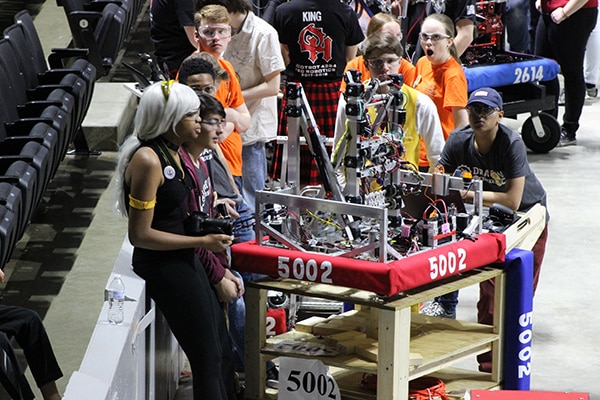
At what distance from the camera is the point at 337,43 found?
7738 millimetres

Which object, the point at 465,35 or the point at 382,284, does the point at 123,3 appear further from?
the point at 382,284

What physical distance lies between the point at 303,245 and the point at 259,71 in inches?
72.8

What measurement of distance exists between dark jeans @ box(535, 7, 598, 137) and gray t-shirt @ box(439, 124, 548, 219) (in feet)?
14.0

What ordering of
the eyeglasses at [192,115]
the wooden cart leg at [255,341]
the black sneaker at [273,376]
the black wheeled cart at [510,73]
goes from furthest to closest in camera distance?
the black wheeled cart at [510,73]
the black sneaker at [273,376]
the wooden cart leg at [255,341]
the eyeglasses at [192,115]

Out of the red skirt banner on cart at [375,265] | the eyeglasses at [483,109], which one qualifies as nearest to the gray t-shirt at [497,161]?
the eyeglasses at [483,109]

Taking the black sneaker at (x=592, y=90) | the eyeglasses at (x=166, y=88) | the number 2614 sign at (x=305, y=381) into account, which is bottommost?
the black sneaker at (x=592, y=90)

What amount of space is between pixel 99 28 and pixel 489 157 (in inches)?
138

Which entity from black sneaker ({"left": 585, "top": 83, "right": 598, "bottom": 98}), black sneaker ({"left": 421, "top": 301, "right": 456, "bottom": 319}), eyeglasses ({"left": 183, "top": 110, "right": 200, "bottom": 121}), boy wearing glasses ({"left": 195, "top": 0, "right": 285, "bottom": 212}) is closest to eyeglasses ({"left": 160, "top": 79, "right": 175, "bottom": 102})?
eyeglasses ({"left": 183, "top": 110, "right": 200, "bottom": 121})

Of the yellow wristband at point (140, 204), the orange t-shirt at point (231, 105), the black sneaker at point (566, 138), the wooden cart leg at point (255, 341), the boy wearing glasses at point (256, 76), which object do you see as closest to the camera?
the yellow wristband at point (140, 204)

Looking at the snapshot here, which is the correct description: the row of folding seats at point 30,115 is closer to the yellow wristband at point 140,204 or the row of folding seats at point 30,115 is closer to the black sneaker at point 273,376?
the yellow wristband at point 140,204

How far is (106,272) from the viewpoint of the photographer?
662 centimetres

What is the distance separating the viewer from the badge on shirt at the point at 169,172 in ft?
14.1

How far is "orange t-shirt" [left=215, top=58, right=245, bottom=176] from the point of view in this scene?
18.6 ft

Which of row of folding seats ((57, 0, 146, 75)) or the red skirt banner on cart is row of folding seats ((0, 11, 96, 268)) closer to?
row of folding seats ((57, 0, 146, 75))
